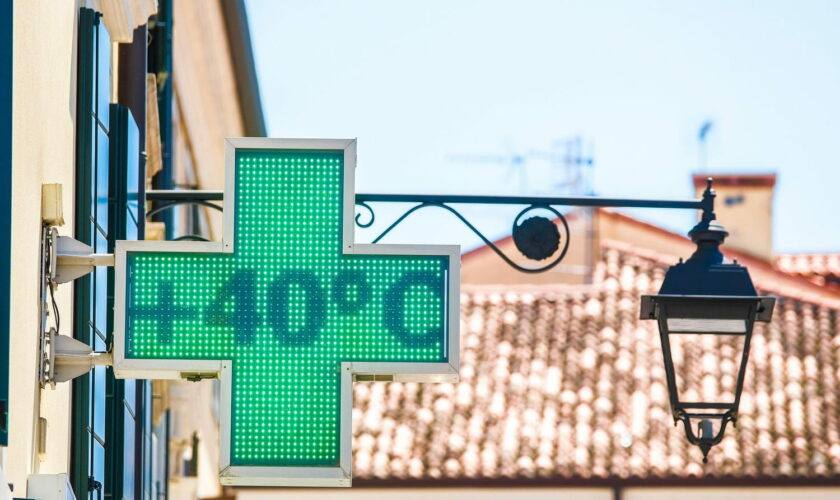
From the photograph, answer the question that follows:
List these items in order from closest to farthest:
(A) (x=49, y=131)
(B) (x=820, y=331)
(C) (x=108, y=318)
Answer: (A) (x=49, y=131) → (C) (x=108, y=318) → (B) (x=820, y=331)

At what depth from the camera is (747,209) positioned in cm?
2447

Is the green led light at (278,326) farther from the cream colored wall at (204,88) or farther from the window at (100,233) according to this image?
the cream colored wall at (204,88)

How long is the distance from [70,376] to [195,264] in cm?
60

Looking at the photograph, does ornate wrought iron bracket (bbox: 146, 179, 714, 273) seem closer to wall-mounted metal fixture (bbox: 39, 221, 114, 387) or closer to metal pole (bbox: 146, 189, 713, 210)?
metal pole (bbox: 146, 189, 713, 210)

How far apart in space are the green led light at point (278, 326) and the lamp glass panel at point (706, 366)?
15.7m

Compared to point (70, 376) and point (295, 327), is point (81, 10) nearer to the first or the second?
point (70, 376)

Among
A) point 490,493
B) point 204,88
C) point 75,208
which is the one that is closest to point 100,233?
point 75,208

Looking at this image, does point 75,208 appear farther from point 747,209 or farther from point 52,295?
point 747,209

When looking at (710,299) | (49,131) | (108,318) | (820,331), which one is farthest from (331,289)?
(820,331)

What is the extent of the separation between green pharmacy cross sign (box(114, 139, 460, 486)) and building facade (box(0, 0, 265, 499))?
34 cm

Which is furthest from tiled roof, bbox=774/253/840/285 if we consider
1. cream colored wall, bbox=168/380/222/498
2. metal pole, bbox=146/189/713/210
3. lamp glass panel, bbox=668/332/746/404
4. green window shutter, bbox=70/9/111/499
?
green window shutter, bbox=70/9/111/499

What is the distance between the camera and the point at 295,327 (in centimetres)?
399

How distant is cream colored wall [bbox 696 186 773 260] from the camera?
24312 millimetres

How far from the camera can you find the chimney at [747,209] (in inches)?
957
